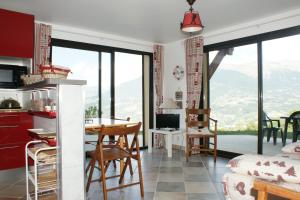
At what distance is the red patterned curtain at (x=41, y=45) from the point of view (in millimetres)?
3770

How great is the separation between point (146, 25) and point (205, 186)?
2.78 meters

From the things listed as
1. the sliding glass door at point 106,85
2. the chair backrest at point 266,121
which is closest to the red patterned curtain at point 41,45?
the sliding glass door at point 106,85

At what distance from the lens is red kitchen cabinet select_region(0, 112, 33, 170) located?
123 inches

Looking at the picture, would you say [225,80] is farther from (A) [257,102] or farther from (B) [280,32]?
(B) [280,32]

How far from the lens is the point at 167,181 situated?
320 centimetres

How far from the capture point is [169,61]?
18.1 ft

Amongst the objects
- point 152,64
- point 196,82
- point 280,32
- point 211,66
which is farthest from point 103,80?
point 280,32

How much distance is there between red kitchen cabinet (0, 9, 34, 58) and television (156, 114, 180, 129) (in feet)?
8.91

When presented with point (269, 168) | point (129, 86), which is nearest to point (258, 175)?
point (269, 168)

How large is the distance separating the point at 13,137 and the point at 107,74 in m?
2.18

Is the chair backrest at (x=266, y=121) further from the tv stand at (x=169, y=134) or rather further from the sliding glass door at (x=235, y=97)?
the tv stand at (x=169, y=134)

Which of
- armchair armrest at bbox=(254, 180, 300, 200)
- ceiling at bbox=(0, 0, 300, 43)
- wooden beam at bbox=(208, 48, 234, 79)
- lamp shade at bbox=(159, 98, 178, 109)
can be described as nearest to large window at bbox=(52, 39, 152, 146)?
ceiling at bbox=(0, 0, 300, 43)

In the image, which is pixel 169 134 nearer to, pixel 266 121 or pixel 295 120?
pixel 266 121

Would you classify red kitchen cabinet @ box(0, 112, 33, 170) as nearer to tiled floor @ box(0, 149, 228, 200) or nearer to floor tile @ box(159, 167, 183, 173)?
tiled floor @ box(0, 149, 228, 200)
